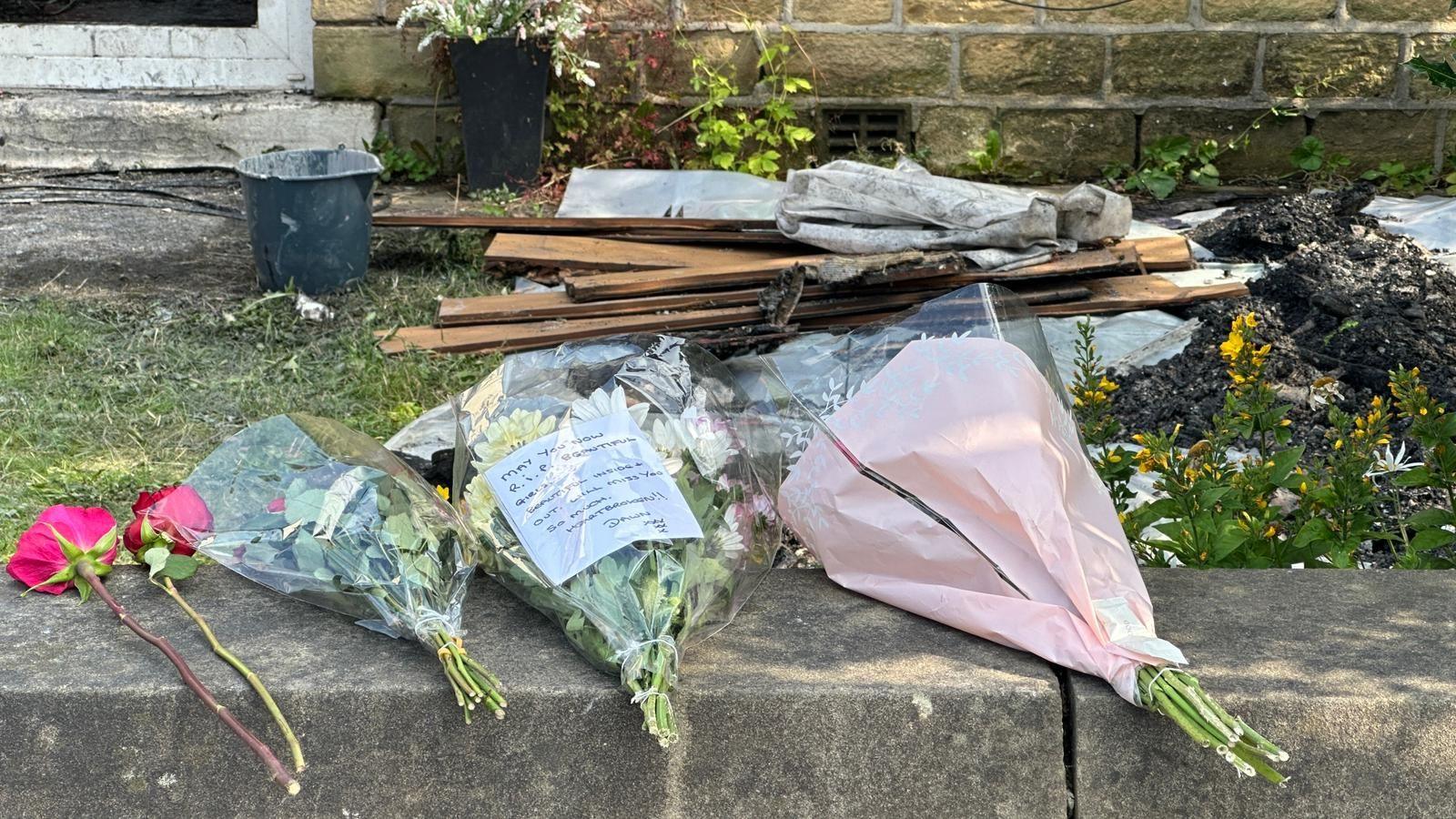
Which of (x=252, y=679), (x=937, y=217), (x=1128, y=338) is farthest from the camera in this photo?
Answer: (x=937, y=217)

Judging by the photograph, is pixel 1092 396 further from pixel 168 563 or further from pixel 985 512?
pixel 168 563

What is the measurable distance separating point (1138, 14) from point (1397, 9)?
1052 millimetres

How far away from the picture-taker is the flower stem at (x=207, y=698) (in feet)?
4.91

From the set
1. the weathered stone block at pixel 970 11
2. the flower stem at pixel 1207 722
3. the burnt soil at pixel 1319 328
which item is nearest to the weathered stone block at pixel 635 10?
the weathered stone block at pixel 970 11

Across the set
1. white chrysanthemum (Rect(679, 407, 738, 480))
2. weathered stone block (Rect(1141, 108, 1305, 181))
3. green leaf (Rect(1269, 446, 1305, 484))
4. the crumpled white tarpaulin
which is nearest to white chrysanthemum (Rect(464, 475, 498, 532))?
white chrysanthemum (Rect(679, 407, 738, 480))

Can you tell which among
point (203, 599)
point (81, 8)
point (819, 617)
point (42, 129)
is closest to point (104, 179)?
point (42, 129)

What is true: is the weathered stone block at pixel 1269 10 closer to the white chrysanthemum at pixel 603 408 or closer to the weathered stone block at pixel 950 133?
the weathered stone block at pixel 950 133

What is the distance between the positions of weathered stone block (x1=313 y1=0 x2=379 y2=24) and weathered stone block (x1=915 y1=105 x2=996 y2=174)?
2.42 m

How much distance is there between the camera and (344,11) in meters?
5.79

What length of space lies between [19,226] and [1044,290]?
3.88 meters

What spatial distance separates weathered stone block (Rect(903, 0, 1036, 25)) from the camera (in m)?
5.64

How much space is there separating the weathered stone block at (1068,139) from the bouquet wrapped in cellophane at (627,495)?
166 inches

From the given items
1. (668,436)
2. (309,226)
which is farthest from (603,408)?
(309,226)

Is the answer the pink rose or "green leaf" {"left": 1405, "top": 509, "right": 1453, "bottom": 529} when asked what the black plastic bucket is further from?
"green leaf" {"left": 1405, "top": 509, "right": 1453, "bottom": 529}
